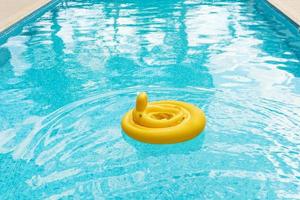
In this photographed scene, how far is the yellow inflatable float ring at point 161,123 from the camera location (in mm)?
3697

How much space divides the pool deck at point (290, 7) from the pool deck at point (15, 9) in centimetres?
617

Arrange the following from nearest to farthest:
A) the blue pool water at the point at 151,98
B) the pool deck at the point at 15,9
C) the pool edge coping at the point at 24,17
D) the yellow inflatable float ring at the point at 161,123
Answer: the blue pool water at the point at 151,98 → the yellow inflatable float ring at the point at 161,123 → the pool edge coping at the point at 24,17 → the pool deck at the point at 15,9

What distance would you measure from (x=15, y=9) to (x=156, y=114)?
719 cm

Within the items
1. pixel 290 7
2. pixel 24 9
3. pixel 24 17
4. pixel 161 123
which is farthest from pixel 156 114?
pixel 24 9

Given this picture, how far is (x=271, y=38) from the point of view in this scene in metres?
7.64

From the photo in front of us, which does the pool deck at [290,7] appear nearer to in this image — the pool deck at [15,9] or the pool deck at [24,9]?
the pool deck at [24,9]

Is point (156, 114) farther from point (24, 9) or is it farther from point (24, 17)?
point (24, 9)

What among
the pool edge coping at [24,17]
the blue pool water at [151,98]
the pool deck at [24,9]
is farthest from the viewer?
the pool deck at [24,9]

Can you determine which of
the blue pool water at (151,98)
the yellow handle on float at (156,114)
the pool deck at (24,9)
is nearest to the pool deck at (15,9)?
the pool deck at (24,9)

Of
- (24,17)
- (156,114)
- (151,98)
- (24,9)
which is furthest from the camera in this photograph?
(24,9)

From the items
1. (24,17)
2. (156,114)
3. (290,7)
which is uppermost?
(24,17)

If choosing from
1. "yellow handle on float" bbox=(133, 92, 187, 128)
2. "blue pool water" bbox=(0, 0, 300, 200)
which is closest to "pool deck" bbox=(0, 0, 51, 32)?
"blue pool water" bbox=(0, 0, 300, 200)

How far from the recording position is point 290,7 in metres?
9.08

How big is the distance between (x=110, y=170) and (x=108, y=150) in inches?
14.2
